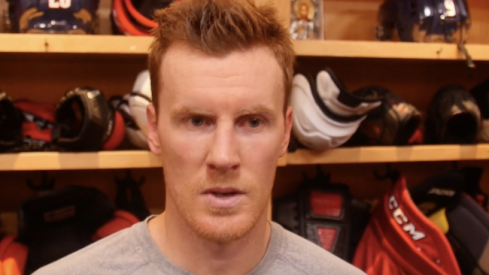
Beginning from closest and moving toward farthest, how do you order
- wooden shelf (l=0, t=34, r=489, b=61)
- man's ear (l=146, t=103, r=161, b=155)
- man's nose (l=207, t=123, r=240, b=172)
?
man's nose (l=207, t=123, r=240, b=172)
man's ear (l=146, t=103, r=161, b=155)
wooden shelf (l=0, t=34, r=489, b=61)

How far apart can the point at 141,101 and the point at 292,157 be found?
0.37 meters

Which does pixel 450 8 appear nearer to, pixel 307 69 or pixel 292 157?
pixel 307 69

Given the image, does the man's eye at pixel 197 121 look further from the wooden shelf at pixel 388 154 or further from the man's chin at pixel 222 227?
the wooden shelf at pixel 388 154

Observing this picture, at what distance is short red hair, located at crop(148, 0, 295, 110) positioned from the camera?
2.12 feet

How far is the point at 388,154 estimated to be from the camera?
1.14 m

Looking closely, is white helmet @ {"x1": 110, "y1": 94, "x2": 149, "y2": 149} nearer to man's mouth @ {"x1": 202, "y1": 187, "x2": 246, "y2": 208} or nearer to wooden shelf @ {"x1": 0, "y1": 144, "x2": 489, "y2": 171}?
wooden shelf @ {"x1": 0, "y1": 144, "x2": 489, "y2": 171}

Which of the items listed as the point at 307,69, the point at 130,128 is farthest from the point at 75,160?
the point at 307,69

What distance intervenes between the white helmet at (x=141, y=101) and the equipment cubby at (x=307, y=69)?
0.07m

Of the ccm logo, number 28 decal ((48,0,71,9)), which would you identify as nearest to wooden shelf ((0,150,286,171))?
number 28 decal ((48,0,71,9))

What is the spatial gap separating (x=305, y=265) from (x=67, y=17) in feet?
2.36

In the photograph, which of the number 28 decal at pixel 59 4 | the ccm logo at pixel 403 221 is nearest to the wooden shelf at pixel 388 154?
the ccm logo at pixel 403 221

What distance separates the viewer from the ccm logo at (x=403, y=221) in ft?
3.50

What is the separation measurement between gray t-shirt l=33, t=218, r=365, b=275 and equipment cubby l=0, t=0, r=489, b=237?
0.97ft

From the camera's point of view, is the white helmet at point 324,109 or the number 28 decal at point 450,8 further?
the number 28 decal at point 450,8
